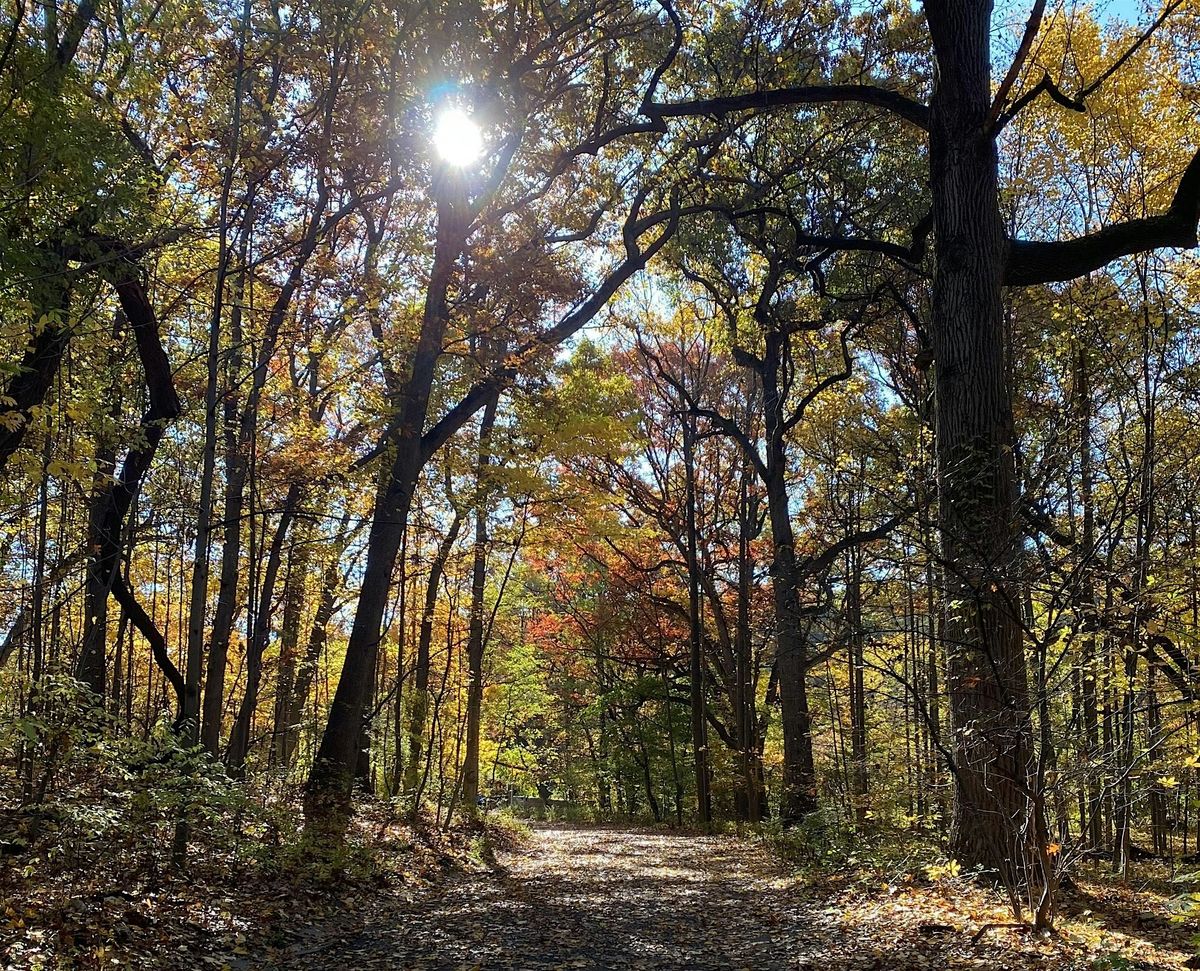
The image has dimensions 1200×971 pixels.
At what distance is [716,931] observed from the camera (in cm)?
601

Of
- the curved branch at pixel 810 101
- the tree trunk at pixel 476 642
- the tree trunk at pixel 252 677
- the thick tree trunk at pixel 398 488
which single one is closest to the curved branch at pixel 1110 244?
the curved branch at pixel 810 101

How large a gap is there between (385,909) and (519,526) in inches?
284

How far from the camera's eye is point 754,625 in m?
18.2

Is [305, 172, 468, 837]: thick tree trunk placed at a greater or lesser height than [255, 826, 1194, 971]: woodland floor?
greater

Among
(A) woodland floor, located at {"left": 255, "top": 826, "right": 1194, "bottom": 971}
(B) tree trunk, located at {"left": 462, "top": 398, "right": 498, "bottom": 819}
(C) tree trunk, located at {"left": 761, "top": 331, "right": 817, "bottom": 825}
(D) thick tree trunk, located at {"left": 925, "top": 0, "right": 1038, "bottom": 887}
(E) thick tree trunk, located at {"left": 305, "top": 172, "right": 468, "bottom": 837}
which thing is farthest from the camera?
(C) tree trunk, located at {"left": 761, "top": 331, "right": 817, "bottom": 825}

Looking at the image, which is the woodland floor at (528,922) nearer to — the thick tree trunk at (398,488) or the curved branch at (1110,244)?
the thick tree trunk at (398,488)

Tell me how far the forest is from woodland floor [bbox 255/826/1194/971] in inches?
2.5

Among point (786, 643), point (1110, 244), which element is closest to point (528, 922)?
point (1110, 244)

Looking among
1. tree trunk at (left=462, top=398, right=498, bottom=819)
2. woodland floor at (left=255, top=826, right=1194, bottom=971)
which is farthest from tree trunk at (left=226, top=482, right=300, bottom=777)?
woodland floor at (left=255, top=826, right=1194, bottom=971)

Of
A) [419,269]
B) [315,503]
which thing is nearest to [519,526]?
[315,503]

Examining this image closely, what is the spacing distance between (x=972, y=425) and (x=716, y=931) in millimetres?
4576

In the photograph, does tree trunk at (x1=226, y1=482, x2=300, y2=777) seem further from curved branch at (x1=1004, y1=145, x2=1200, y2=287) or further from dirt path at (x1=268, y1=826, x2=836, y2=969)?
curved branch at (x1=1004, y1=145, x2=1200, y2=287)

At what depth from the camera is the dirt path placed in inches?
197

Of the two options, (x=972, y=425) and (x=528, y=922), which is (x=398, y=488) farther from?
(x=972, y=425)
